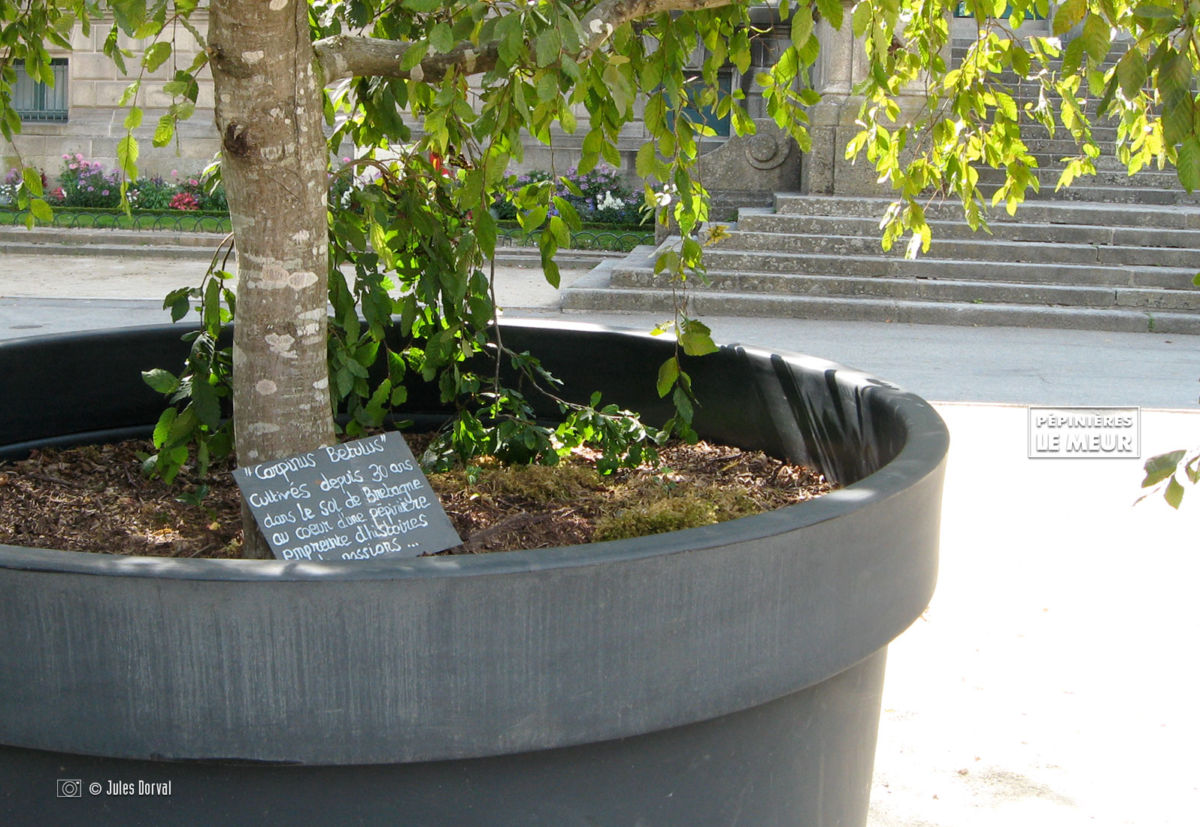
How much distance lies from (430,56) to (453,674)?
1410 mm

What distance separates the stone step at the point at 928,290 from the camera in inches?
399

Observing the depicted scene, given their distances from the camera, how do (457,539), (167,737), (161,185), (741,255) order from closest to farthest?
(167,737)
(457,539)
(741,255)
(161,185)

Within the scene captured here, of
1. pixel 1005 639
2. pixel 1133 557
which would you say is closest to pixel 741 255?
pixel 1133 557

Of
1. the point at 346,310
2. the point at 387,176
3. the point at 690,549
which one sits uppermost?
the point at 387,176

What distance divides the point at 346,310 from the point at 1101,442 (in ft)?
14.6

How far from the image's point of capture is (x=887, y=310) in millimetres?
10000

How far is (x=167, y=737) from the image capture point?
1542mm

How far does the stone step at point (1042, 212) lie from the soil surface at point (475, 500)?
851 centimetres

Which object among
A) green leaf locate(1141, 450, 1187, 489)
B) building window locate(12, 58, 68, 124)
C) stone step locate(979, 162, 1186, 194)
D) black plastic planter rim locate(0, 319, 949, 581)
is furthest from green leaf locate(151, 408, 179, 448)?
building window locate(12, 58, 68, 124)

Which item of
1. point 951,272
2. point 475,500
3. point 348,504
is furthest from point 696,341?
point 951,272

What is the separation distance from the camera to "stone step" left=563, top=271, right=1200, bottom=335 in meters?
9.76

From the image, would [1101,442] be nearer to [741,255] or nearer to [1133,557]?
[1133,557]

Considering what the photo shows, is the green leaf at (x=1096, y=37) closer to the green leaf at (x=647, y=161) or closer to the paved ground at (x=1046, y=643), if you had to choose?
the green leaf at (x=647, y=161)

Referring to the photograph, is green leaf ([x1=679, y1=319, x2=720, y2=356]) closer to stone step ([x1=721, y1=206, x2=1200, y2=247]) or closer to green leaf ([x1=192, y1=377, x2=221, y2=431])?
green leaf ([x1=192, y1=377, x2=221, y2=431])
